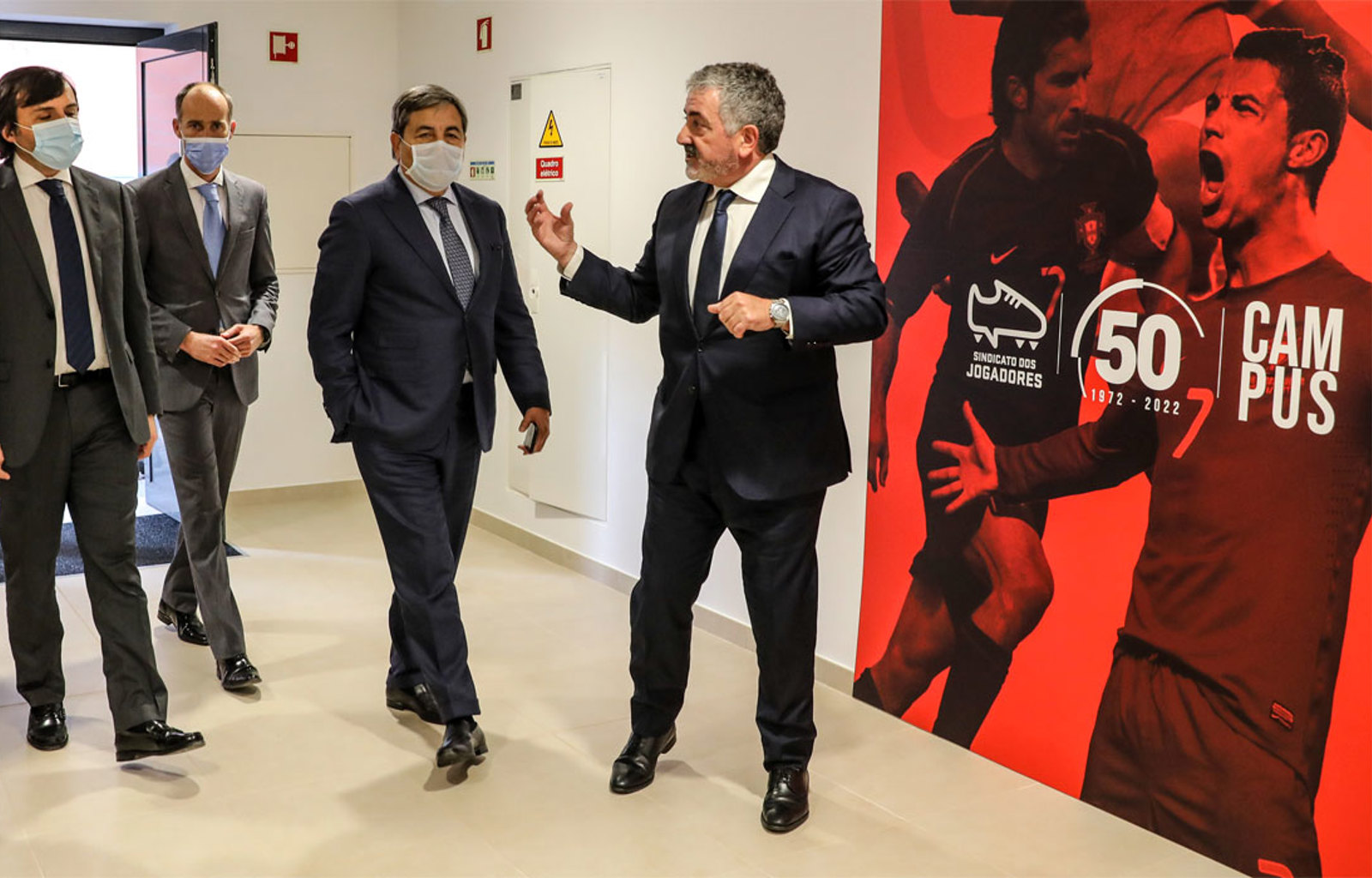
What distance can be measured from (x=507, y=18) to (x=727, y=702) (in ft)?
10.8

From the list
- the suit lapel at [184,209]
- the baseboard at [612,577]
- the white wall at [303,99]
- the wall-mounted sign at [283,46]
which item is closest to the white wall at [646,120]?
the baseboard at [612,577]

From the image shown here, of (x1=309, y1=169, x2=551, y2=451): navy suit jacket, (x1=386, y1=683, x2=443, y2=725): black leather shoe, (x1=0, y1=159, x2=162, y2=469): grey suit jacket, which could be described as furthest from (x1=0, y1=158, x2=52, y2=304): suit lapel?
(x1=386, y1=683, x2=443, y2=725): black leather shoe

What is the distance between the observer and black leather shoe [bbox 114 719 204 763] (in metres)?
3.43

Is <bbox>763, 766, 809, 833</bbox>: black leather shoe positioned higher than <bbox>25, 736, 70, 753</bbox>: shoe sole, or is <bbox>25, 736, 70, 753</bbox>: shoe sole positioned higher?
<bbox>763, 766, 809, 833</bbox>: black leather shoe

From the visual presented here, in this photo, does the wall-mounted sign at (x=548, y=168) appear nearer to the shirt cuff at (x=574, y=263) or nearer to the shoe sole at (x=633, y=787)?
the shirt cuff at (x=574, y=263)

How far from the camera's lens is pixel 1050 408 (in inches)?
135

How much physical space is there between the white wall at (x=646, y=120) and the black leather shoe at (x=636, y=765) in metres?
0.91

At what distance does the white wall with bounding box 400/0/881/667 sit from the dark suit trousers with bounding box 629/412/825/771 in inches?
34.0

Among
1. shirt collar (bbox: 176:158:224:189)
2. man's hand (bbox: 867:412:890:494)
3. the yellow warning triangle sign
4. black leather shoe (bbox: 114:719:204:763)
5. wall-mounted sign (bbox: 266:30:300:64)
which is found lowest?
black leather shoe (bbox: 114:719:204:763)

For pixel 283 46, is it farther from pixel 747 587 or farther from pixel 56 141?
→ pixel 747 587

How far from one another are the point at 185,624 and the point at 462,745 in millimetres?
1563

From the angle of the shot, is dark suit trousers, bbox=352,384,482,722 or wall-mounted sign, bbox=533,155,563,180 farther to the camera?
wall-mounted sign, bbox=533,155,563,180

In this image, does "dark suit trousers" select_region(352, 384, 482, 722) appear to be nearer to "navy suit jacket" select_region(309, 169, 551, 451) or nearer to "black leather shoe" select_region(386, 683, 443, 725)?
"navy suit jacket" select_region(309, 169, 551, 451)

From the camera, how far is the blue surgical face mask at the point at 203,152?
162 inches
